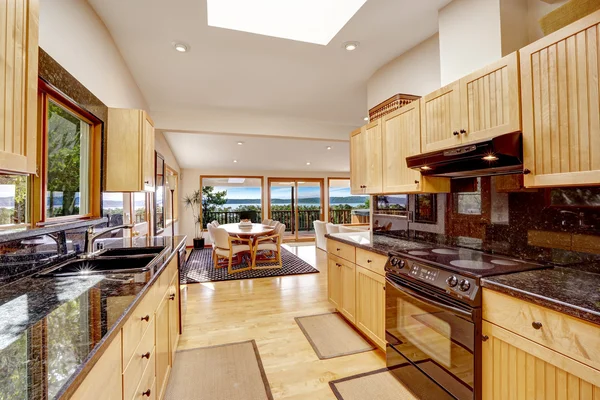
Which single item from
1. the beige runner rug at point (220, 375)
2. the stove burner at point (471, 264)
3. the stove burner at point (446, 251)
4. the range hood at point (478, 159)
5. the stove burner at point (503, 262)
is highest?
the range hood at point (478, 159)

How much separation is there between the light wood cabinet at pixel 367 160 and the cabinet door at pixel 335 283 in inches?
32.6

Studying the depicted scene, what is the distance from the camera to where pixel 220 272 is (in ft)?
15.6

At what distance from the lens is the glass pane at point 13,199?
124cm

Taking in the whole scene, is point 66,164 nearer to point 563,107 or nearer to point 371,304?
point 371,304

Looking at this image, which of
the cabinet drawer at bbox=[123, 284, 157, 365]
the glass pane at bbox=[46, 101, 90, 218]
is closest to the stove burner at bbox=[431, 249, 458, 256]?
the cabinet drawer at bbox=[123, 284, 157, 365]

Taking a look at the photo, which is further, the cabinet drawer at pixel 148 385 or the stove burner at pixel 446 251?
the stove burner at pixel 446 251

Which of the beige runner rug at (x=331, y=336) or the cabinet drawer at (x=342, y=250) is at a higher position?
the cabinet drawer at (x=342, y=250)

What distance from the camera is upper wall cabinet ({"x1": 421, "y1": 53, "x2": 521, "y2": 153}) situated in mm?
1477

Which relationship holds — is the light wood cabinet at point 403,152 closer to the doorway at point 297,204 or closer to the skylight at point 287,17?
the skylight at point 287,17

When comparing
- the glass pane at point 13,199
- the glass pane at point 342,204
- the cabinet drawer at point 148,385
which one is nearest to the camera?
the cabinet drawer at point 148,385

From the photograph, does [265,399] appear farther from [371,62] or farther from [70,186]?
[371,62]

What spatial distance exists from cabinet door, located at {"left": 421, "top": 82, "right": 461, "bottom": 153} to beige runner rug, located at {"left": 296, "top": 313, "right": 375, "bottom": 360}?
1.74m

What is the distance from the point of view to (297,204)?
8633 millimetres

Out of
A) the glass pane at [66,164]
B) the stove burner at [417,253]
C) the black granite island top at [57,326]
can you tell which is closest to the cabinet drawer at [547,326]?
the stove burner at [417,253]
